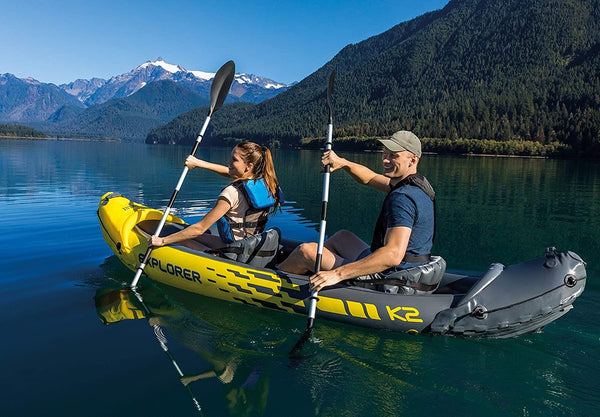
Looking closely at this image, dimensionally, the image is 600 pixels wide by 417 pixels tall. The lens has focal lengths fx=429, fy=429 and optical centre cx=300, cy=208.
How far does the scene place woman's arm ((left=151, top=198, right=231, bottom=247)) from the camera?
20.2ft

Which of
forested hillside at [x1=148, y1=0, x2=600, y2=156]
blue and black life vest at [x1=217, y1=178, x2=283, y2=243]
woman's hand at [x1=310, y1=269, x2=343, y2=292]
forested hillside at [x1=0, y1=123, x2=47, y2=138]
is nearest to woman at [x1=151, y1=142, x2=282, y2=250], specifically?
blue and black life vest at [x1=217, y1=178, x2=283, y2=243]

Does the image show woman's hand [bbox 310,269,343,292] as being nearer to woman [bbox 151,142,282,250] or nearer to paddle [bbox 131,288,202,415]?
woman [bbox 151,142,282,250]

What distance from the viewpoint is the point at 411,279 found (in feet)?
18.1

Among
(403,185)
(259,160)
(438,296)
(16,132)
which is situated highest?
(16,132)

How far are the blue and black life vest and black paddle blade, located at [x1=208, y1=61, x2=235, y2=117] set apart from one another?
4.33 metres

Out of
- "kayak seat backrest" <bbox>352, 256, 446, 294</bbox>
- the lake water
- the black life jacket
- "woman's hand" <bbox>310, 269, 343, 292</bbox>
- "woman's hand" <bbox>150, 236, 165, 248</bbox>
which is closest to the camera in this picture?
the lake water

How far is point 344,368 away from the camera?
508cm

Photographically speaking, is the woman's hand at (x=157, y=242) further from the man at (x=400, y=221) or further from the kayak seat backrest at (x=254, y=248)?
the man at (x=400, y=221)

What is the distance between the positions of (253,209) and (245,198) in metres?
0.24

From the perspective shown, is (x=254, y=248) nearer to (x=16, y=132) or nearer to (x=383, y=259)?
(x=383, y=259)

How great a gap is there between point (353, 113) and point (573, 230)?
612 feet

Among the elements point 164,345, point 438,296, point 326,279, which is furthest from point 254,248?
point 438,296

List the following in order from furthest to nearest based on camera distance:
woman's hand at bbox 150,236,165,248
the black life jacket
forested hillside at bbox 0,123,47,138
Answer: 1. forested hillside at bbox 0,123,47,138
2. woman's hand at bbox 150,236,165,248
3. the black life jacket

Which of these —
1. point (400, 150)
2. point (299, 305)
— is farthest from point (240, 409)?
point (400, 150)
